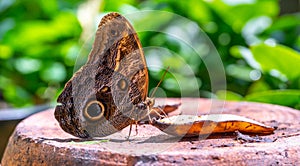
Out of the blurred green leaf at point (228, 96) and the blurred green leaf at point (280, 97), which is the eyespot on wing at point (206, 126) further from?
the blurred green leaf at point (228, 96)

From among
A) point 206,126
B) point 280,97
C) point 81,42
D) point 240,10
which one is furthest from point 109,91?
point 240,10

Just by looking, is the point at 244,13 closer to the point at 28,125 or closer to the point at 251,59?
the point at 251,59

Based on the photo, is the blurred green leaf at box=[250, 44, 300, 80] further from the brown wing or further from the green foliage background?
the brown wing

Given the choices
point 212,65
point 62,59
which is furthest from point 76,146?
point 62,59

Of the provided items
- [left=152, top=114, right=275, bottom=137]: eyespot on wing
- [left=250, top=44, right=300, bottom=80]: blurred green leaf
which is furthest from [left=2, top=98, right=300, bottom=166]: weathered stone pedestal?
[left=250, top=44, right=300, bottom=80]: blurred green leaf

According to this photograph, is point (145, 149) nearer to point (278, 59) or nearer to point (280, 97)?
point (280, 97)

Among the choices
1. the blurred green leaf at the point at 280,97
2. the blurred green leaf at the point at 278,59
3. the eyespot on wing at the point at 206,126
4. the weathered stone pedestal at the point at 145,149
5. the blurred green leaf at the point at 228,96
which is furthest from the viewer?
the blurred green leaf at the point at 228,96

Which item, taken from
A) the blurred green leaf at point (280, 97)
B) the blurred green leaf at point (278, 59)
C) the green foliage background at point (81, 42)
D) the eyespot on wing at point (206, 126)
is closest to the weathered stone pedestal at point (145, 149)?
the eyespot on wing at point (206, 126)
